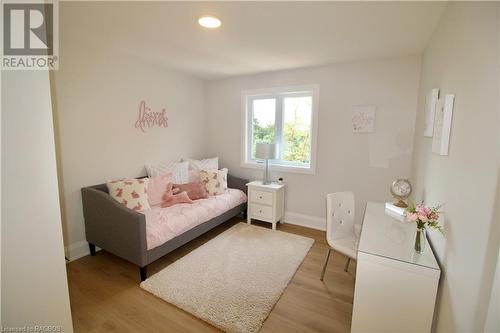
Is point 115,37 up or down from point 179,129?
up

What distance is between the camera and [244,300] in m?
1.99

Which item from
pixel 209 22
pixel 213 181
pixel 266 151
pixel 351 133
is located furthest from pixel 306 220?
pixel 209 22

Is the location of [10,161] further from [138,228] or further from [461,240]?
[461,240]

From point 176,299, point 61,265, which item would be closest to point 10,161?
point 61,265

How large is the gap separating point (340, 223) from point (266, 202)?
4.28 feet

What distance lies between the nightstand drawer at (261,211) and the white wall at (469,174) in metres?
2.11

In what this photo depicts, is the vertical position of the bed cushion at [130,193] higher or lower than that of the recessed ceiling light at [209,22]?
lower

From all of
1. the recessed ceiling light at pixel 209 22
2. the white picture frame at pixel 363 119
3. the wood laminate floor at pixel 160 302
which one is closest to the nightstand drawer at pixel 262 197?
the wood laminate floor at pixel 160 302

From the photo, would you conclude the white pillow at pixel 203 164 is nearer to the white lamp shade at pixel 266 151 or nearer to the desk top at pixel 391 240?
the white lamp shade at pixel 266 151

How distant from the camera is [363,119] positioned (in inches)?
119

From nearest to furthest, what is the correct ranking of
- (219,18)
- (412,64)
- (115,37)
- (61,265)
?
(61,265), (219,18), (115,37), (412,64)

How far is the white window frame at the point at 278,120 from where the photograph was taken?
333 centimetres

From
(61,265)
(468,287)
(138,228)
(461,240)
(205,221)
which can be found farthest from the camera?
(205,221)

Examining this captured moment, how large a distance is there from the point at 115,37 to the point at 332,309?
10.3ft
